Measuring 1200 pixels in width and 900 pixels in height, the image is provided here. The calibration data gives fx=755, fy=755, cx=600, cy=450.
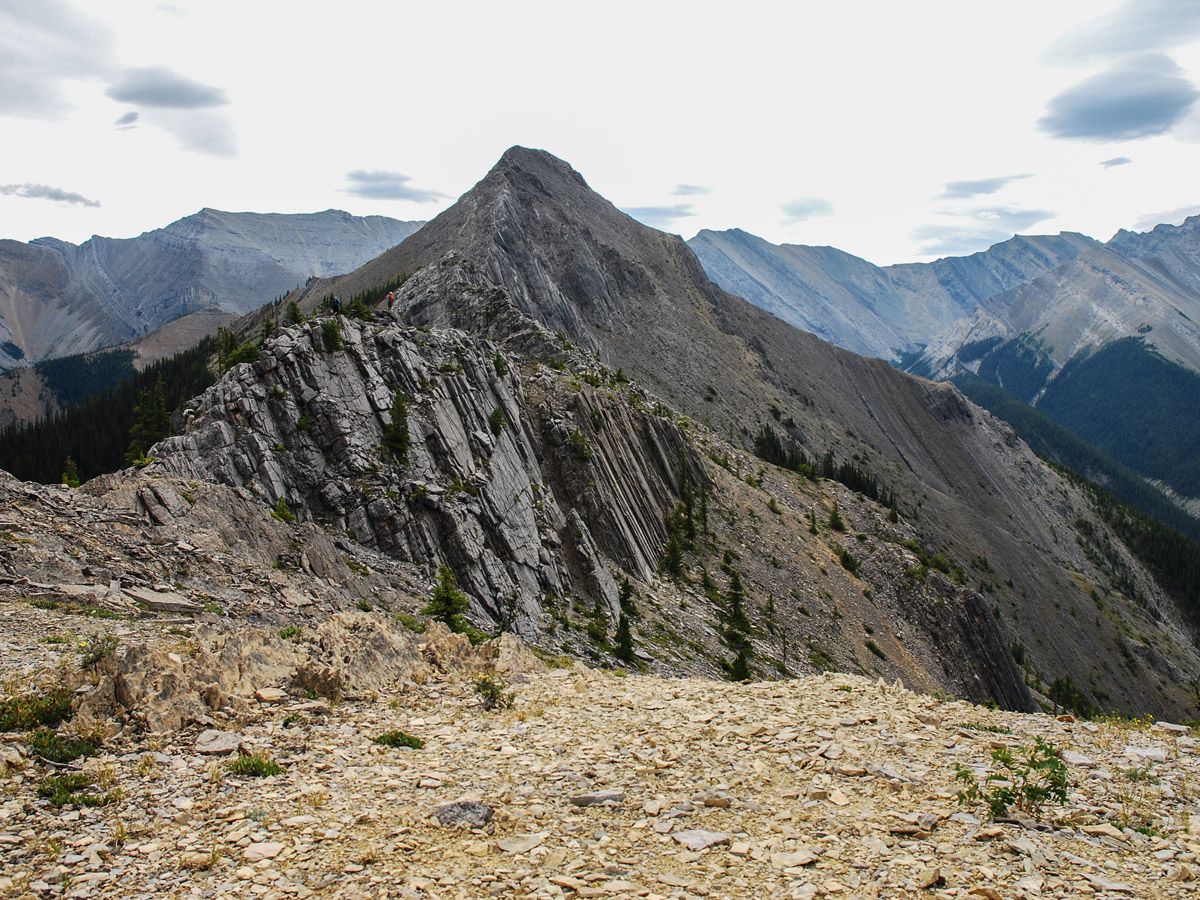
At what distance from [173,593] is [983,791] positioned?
1935 centimetres

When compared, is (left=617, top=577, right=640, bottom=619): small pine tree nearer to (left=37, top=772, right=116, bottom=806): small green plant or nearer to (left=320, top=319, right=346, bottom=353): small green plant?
(left=320, top=319, right=346, bottom=353): small green plant

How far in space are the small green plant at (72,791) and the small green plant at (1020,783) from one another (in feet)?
40.4

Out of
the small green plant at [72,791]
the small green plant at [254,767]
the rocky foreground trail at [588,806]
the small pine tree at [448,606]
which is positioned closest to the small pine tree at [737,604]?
the small pine tree at [448,606]

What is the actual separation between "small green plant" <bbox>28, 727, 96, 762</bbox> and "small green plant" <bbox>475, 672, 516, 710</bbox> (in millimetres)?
6967

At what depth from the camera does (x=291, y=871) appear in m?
9.38

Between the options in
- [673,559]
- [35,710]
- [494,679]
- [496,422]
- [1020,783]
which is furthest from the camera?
[673,559]

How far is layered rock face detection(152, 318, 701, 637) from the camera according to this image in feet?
119

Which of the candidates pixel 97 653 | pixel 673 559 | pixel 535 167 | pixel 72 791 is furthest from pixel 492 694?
pixel 535 167

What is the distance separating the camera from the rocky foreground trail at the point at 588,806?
364 inches

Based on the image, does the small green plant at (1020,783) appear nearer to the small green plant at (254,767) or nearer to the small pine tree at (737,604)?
the small green plant at (254,767)

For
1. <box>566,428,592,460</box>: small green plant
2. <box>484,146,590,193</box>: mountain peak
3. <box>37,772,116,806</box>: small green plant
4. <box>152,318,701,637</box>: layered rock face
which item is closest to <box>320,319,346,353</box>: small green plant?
<box>152,318,701,637</box>: layered rock face

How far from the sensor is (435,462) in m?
41.9

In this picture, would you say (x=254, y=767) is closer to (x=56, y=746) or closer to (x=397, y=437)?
(x=56, y=746)

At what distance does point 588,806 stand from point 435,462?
32.2 metres
